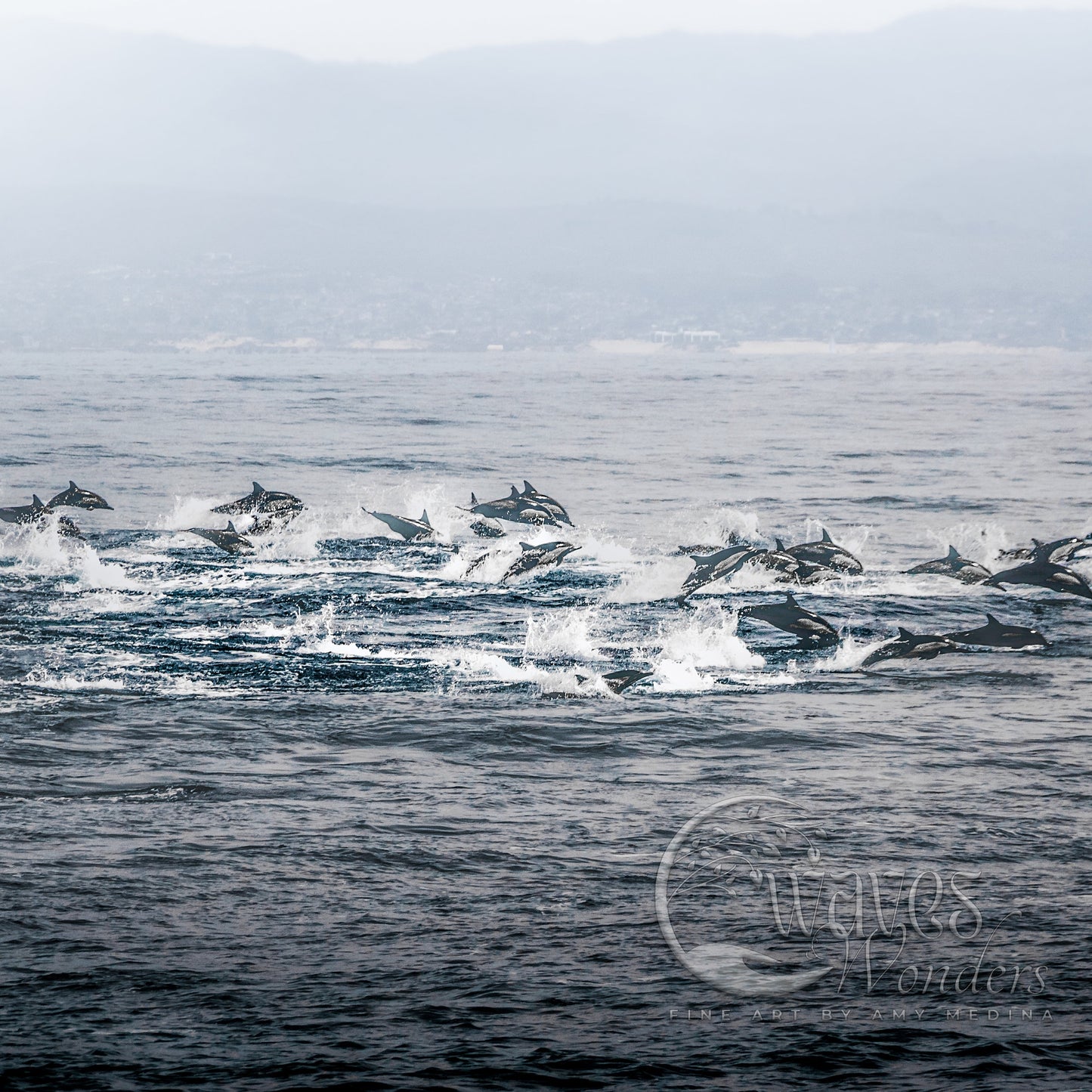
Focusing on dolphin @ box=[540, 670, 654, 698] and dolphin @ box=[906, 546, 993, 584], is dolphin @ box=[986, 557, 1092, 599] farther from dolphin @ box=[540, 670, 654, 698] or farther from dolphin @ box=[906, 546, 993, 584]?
dolphin @ box=[540, 670, 654, 698]

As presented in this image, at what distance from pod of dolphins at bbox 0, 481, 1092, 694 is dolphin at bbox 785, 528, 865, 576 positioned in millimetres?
12

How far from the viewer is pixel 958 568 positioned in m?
21.5

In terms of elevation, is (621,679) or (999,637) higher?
(999,637)

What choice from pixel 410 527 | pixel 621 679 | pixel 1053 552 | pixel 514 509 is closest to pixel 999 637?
pixel 621 679

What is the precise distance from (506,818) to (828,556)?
12.4m

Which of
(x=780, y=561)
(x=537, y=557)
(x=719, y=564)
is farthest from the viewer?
(x=537, y=557)

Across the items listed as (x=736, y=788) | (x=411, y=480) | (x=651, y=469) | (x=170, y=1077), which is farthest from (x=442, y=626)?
(x=651, y=469)

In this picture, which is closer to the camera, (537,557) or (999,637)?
(999,637)

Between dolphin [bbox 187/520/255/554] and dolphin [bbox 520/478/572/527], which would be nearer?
dolphin [bbox 187/520/255/554]

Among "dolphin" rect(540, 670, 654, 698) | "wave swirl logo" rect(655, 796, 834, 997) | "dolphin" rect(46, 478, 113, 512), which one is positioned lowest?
"wave swirl logo" rect(655, 796, 834, 997)

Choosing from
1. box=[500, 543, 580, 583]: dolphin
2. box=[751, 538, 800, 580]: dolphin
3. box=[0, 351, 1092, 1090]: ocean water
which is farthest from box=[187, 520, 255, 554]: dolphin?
box=[751, 538, 800, 580]: dolphin

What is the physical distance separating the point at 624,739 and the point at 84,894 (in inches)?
210

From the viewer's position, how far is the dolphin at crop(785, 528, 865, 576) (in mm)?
21734

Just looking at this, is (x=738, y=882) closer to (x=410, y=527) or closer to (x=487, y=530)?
(x=410, y=527)
